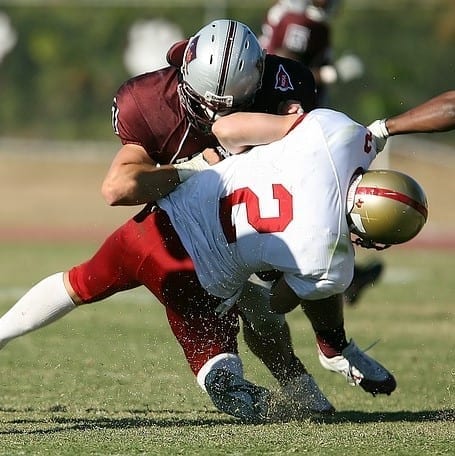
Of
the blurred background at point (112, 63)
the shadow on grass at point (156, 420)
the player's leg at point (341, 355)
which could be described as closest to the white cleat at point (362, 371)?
the player's leg at point (341, 355)

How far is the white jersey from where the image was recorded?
4.37 meters

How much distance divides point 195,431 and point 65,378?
139 cm

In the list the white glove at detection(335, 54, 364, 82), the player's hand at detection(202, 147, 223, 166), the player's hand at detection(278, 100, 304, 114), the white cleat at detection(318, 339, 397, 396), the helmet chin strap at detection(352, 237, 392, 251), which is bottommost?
the white cleat at detection(318, 339, 397, 396)

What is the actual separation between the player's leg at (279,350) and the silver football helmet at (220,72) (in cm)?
82

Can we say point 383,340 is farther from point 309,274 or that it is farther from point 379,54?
point 379,54

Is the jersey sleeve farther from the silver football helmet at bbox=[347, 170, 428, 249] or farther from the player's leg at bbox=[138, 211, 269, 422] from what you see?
the silver football helmet at bbox=[347, 170, 428, 249]

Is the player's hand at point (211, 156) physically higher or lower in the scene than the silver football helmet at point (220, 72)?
lower

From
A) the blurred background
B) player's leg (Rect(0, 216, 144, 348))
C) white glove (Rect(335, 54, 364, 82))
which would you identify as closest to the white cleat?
player's leg (Rect(0, 216, 144, 348))

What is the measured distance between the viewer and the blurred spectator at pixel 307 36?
9008 mm

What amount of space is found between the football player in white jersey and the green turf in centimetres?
30

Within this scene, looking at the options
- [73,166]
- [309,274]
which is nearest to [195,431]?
[309,274]

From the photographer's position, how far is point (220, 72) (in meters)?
4.67

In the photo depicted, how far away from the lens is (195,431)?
14.9 feet

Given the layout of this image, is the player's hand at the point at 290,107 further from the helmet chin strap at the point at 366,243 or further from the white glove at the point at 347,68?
the white glove at the point at 347,68
